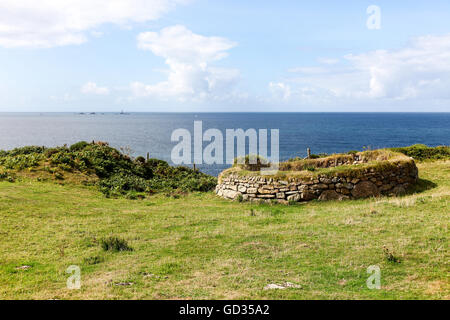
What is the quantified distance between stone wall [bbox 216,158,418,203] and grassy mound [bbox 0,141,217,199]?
7.73m

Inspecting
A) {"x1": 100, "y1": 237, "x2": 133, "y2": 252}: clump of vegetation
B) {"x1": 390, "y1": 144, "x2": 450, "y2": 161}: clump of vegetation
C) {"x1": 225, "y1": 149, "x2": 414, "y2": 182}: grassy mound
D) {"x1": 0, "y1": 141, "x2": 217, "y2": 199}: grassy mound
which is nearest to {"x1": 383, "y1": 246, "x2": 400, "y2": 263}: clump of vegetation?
{"x1": 100, "y1": 237, "x2": 133, "y2": 252}: clump of vegetation

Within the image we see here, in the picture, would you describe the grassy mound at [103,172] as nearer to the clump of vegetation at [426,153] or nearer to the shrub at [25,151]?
the shrub at [25,151]

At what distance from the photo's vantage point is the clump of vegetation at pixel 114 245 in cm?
1112

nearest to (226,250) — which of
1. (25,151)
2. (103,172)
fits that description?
(103,172)

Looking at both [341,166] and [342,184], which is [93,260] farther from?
[341,166]

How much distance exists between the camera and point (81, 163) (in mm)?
28422

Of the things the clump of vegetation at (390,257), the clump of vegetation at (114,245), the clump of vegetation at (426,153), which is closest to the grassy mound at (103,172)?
the clump of vegetation at (114,245)

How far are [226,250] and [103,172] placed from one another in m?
20.9

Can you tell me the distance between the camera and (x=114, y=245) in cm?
1123

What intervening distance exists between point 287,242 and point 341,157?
15862 millimetres

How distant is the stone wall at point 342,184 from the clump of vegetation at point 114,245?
10.4 metres

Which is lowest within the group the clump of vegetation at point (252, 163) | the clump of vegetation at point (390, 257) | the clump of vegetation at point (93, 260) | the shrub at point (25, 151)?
the clump of vegetation at point (93, 260)
